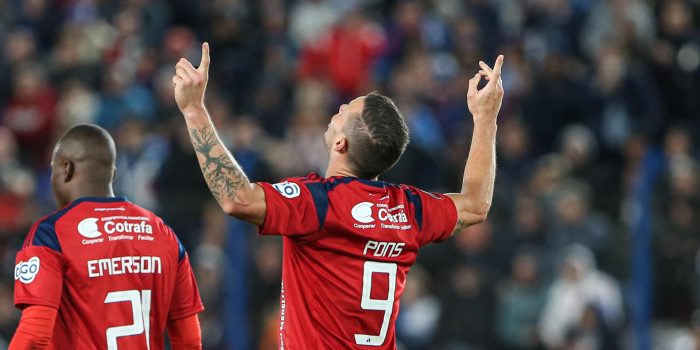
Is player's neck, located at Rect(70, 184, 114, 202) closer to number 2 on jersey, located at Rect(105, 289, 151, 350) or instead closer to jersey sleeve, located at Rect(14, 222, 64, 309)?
jersey sleeve, located at Rect(14, 222, 64, 309)

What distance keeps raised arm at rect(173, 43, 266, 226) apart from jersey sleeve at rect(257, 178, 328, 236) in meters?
0.04

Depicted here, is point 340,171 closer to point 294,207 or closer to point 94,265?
point 294,207

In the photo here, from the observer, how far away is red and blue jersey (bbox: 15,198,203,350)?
5.03 m

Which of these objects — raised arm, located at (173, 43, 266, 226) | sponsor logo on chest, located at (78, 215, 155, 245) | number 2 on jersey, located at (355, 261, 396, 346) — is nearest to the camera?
raised arm, located at (173, 43, 266, 226)

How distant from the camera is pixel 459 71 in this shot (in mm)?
14008

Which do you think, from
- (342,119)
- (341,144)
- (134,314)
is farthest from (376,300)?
(134,314)

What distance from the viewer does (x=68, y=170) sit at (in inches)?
209

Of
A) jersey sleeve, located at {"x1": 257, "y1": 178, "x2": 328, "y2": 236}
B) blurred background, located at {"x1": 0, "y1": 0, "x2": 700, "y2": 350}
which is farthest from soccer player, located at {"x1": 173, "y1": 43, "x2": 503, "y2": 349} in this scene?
blurred background, located at {"x1": 0, "y1": 0, "x2": 700, "y2": 350}

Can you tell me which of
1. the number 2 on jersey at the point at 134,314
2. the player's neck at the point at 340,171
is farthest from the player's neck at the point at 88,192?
the player's neck at the point at 340,171

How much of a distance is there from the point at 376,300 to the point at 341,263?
0.74 feet

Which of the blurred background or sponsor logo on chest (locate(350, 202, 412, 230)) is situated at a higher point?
the blurred background

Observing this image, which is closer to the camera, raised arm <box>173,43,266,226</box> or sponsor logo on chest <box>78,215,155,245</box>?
raised arm <box>173,43,266,226</box>

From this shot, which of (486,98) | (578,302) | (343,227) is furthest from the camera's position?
(578,302)

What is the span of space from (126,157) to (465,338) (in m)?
3.92
